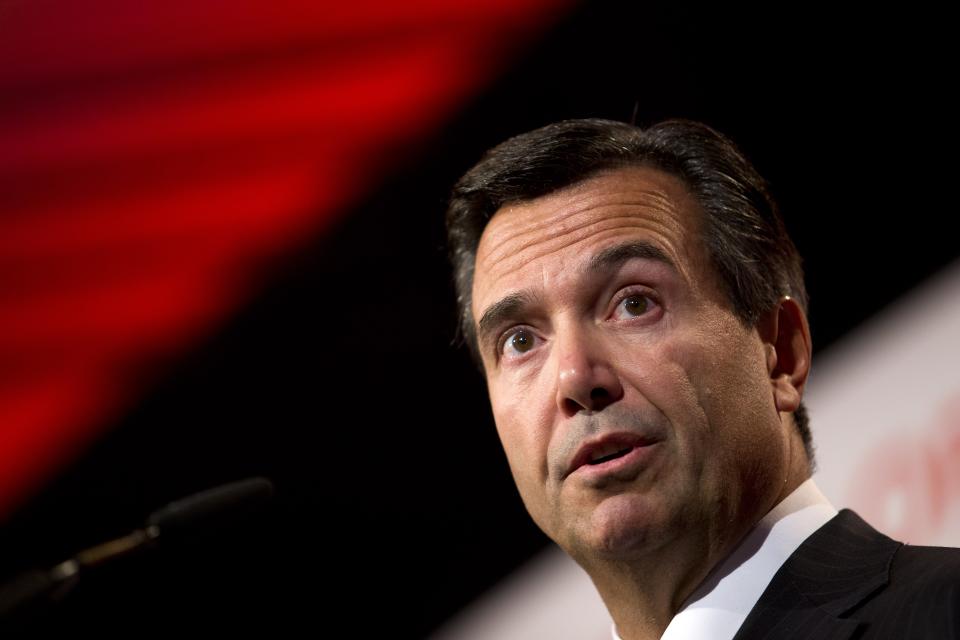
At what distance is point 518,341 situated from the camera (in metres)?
1.97

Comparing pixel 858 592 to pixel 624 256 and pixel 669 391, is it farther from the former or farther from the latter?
pixel 624 256

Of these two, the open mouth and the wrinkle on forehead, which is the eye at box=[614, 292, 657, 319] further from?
the open mouth

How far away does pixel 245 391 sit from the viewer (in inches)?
140

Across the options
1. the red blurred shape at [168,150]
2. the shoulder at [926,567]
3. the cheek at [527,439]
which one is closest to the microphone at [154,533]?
the cheek at [527,439]

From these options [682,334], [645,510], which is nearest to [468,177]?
[682,334]

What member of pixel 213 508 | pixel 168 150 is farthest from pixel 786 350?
pixel 168 150

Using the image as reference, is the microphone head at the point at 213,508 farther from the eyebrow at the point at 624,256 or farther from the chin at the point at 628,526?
the eyebrow at the point at 624,256

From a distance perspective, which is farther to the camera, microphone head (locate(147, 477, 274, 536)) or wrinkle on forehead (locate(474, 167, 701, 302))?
wrinkle on forehead (locate(474, 167, 701, 302))

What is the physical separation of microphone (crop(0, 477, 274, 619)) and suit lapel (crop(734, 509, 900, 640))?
80 cm

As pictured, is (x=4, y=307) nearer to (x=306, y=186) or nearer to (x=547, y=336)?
(x=306, y=186)

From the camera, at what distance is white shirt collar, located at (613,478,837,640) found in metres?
1.70

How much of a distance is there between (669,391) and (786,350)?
1.16 ft

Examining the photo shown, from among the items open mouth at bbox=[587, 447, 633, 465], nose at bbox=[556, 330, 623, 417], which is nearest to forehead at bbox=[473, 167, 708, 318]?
nose at bbox=[556, 330, 623, 417]

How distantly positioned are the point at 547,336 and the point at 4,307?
7.12ft
